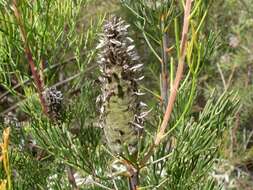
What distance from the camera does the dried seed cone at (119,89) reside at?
75cm

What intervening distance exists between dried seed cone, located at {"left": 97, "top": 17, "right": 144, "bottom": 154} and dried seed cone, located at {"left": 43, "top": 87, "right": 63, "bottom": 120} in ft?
0.76

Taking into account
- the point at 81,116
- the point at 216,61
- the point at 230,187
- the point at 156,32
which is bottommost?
the point at 230,187

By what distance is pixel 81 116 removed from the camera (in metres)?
1.14

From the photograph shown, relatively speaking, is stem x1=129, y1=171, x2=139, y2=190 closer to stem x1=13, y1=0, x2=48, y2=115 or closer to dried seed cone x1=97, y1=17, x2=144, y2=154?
dried seed cone x1=97, y1=17, x2=144, y2=154

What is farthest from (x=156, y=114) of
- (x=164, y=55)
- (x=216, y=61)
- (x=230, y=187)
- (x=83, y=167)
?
(x=216, y=61)

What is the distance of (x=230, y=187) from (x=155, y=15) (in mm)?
1777

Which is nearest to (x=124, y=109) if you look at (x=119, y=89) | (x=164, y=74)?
(x=119, y=89)

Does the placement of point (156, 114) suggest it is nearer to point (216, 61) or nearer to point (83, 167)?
point (83, 167)

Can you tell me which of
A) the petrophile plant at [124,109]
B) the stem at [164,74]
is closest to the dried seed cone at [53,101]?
the petrophile plant at [124,109]

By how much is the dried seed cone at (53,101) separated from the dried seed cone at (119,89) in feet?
0.76

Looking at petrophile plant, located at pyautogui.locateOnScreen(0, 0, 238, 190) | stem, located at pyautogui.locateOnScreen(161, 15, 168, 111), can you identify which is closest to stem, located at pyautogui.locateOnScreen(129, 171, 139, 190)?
petrophile plant, located at pyautogui.locateOnScreen(0, 0, 238, 190)

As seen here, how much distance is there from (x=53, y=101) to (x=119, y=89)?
0.87 feet

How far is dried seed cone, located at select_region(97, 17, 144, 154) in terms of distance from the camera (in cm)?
75

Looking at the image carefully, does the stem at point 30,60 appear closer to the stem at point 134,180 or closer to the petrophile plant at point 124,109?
the petrophile plant at point 124,109
